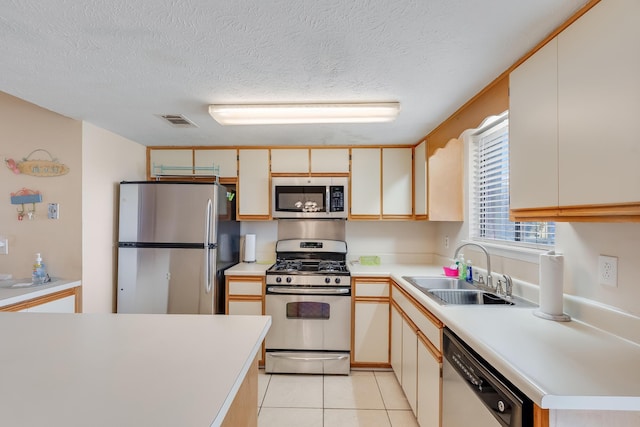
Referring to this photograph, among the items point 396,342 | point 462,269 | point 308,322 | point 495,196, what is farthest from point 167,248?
point 495,196

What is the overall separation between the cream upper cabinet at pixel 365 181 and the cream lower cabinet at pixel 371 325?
752mm

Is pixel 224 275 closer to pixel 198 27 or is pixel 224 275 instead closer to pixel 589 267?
pixel 198 27

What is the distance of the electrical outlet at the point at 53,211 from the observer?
2.29 metres

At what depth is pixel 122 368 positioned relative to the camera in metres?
0.84

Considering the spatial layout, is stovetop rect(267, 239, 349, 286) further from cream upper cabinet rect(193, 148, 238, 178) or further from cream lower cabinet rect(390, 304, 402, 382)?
cream upper cabinet rect(193, 148, 238, 178)

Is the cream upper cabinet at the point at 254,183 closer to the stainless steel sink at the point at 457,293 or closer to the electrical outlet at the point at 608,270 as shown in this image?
the stainless steel sink at the point at 457,293

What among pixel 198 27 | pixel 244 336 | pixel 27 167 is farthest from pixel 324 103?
pixel 27 167

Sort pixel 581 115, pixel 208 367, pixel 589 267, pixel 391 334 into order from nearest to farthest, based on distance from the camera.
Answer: pixel 208 367
pixel 581 115
pixel 589 267
pixel 391 334

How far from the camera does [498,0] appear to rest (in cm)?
103

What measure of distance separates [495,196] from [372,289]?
50.3 inches

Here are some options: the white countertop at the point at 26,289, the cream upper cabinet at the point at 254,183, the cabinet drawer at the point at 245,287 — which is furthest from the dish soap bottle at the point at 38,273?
the cream upper cabinet at the point at 254,183

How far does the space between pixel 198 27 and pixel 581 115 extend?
1492 millimetres

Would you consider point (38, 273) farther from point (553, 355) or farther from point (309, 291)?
point (553, 355)

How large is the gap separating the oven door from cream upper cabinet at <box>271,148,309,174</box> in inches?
47.3
